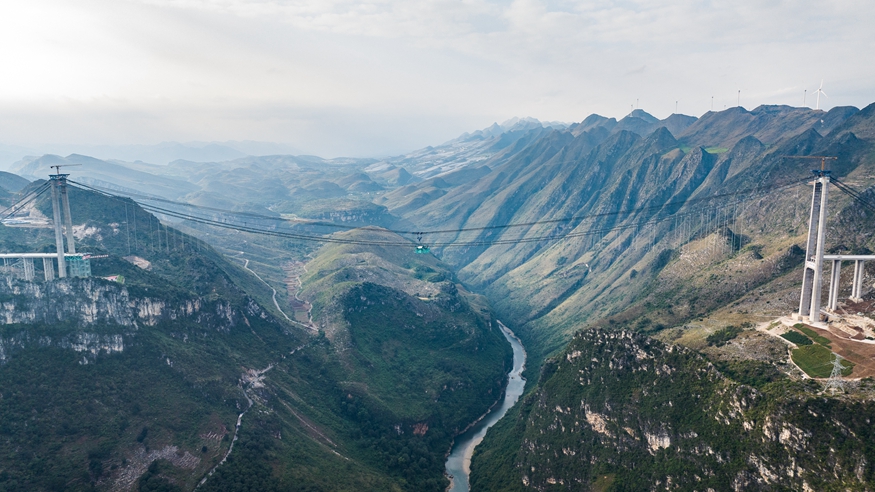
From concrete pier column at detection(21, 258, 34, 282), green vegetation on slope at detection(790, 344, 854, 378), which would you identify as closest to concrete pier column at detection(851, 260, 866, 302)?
green vegetation on slope at detection(790, 344, 854, 378)

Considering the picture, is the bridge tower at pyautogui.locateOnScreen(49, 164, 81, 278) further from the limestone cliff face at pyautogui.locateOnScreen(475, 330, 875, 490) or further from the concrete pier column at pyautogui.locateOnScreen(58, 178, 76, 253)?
the limestone cliff face at pyautogui.locateOnScreen(475, 330, 875, 490)

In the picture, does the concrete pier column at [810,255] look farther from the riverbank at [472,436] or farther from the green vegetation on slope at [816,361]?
the riverbank at [472,436]

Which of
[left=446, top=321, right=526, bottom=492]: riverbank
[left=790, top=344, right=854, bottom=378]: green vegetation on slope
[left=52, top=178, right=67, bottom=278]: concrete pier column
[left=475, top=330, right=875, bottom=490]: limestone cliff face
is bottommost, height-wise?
[left=446, top=321, right=526, bottom=492]: riverbank

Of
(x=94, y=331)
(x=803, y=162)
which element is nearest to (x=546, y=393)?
(x=94, y=331)

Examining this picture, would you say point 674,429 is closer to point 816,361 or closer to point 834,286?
point 816,361

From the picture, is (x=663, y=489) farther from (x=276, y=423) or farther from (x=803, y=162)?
(x=803, y=162)

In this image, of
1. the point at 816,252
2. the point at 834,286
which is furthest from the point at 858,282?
the point at 816,252
